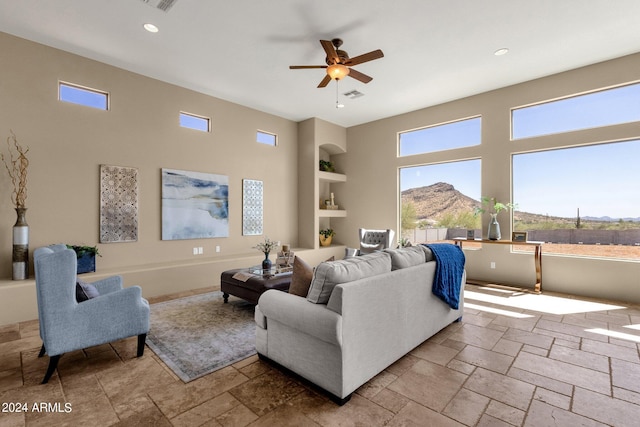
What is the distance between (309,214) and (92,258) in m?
4.02

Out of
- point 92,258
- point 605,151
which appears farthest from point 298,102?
point 605,151

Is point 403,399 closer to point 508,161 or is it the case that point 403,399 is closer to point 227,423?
point 227,423

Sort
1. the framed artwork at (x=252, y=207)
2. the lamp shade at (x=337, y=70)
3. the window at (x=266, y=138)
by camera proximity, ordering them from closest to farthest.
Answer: the lamp shade at (x=337, y=70), the framed artwork at (x=252, y=207), the window at (x=266, y=138)

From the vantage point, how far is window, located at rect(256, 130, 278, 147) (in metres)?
6.48

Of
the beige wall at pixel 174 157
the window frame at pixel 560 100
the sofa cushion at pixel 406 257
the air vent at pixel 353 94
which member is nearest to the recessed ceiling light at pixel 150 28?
the beige wall at pixel 174 157

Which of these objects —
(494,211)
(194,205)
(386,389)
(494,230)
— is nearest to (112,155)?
(194,205)

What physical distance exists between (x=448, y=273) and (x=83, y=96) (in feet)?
17.4

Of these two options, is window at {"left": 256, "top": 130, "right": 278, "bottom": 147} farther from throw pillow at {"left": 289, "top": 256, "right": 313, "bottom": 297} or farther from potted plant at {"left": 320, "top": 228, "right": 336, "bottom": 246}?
throw pillow at {"left": 289, "top": 256, "right": 313, "bottom": 297}

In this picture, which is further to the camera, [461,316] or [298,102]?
[298,102]

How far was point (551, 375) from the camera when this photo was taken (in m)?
2.36

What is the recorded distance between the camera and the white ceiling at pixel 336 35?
3.23m

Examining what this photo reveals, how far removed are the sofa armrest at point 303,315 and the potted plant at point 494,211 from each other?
13.8ft

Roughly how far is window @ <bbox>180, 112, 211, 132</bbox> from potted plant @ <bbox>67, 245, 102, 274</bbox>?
243 cm

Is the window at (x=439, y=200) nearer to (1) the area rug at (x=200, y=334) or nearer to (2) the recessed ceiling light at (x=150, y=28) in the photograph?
(1) the area rug at (x=200, y=334)
